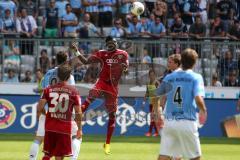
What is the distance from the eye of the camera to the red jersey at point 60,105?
469 inches

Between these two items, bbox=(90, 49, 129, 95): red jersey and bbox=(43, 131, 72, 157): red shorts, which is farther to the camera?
bbox=(90, 49, 129, 95): red jersey

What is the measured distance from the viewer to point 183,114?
11.3 m

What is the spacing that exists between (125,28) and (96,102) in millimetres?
10246

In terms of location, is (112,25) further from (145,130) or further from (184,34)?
(145,130)

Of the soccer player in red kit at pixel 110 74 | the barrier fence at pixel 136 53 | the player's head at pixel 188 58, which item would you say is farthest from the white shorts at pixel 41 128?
the barrier fence at pixel 136 53

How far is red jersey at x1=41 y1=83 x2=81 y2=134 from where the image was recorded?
11914mm

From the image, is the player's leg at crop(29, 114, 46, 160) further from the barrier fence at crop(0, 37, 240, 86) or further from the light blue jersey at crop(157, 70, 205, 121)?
the barrier fence at crop(0, 37, 240, 86)

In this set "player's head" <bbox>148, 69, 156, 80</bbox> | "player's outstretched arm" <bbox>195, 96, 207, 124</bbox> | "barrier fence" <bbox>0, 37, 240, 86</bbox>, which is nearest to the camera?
"player's outstretched arm" <bbox>195, 96, 207, 124</bbox>

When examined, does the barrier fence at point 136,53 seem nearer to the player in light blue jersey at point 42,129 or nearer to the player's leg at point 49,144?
the player in light blue jersey at point 42,129

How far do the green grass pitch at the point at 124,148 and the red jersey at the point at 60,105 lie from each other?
15.4 ft

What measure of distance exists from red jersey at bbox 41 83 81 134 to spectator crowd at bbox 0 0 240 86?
13.6 m

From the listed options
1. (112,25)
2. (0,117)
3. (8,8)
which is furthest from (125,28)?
(0,117)

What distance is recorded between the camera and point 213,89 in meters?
24.7

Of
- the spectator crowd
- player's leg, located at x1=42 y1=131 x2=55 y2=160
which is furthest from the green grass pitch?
player's leg, located at x1=42 y1=131 x2=55 y2=160
